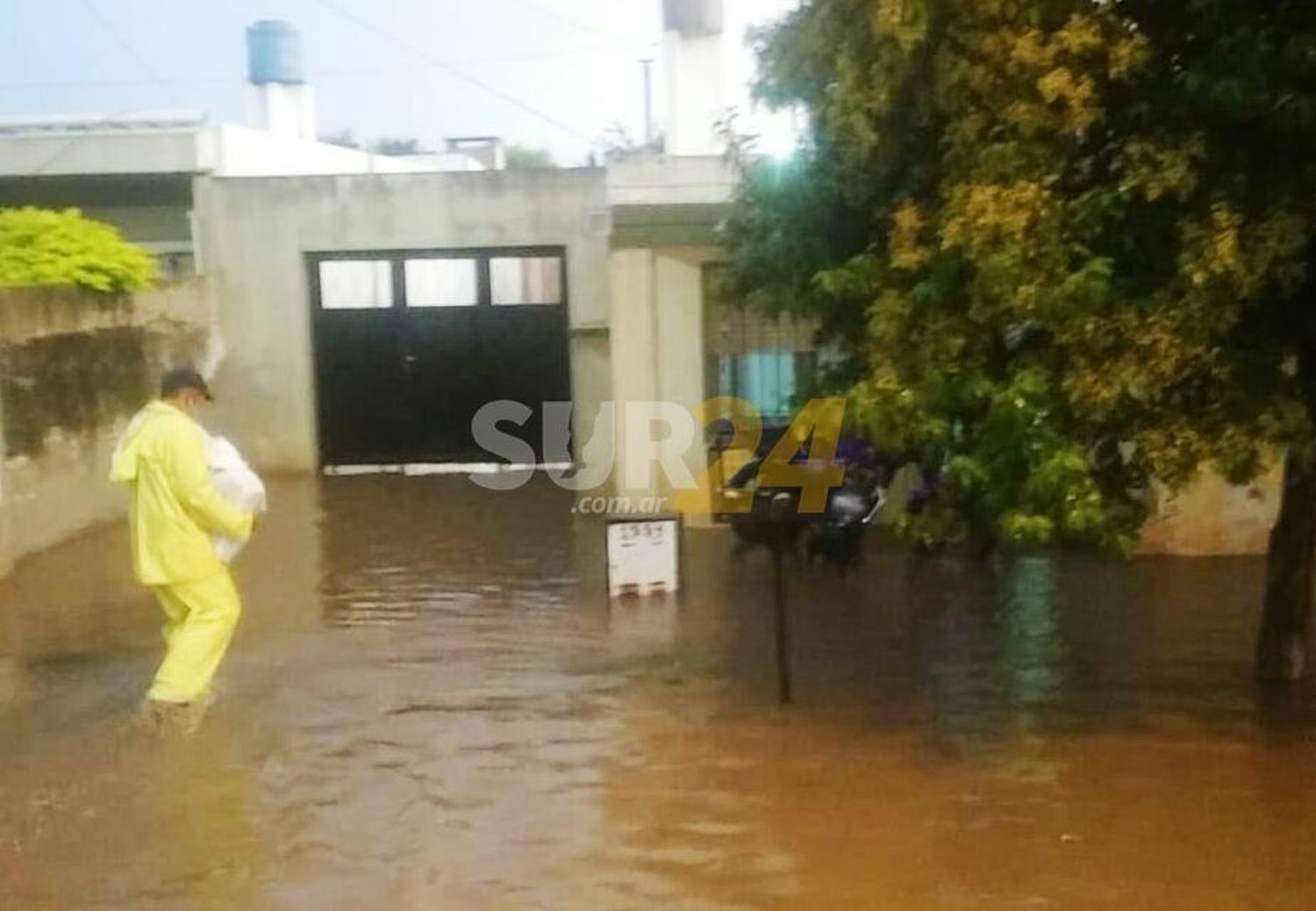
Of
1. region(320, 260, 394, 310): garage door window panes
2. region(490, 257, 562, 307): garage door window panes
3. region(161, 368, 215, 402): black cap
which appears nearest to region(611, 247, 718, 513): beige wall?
region(490, 257, 562, 307): garage door window panes

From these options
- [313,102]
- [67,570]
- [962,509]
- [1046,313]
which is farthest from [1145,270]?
[313,102]

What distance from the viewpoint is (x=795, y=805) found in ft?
18.2

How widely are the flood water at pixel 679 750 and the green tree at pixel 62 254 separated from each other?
279 centimetres

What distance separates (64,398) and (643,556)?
16.0ft

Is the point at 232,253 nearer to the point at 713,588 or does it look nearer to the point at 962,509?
the point at 713,588

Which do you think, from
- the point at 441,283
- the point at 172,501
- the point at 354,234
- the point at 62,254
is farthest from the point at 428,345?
the point at 172,501

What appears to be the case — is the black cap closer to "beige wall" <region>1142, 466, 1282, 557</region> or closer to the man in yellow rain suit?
the man in yellow rain suit

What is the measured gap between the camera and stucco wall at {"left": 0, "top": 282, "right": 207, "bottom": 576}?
1034 centimetres

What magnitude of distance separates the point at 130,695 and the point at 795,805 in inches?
134

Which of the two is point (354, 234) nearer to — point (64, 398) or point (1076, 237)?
point (64, 398)

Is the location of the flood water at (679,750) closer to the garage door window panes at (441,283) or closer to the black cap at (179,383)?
the black cap at (179,383)

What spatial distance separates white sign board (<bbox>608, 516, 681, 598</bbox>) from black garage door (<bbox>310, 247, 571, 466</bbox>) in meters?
6.31

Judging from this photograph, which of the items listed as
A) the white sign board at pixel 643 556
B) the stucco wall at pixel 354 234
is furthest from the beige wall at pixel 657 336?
the stucco wall at pixel 354 234

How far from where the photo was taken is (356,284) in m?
15.0
